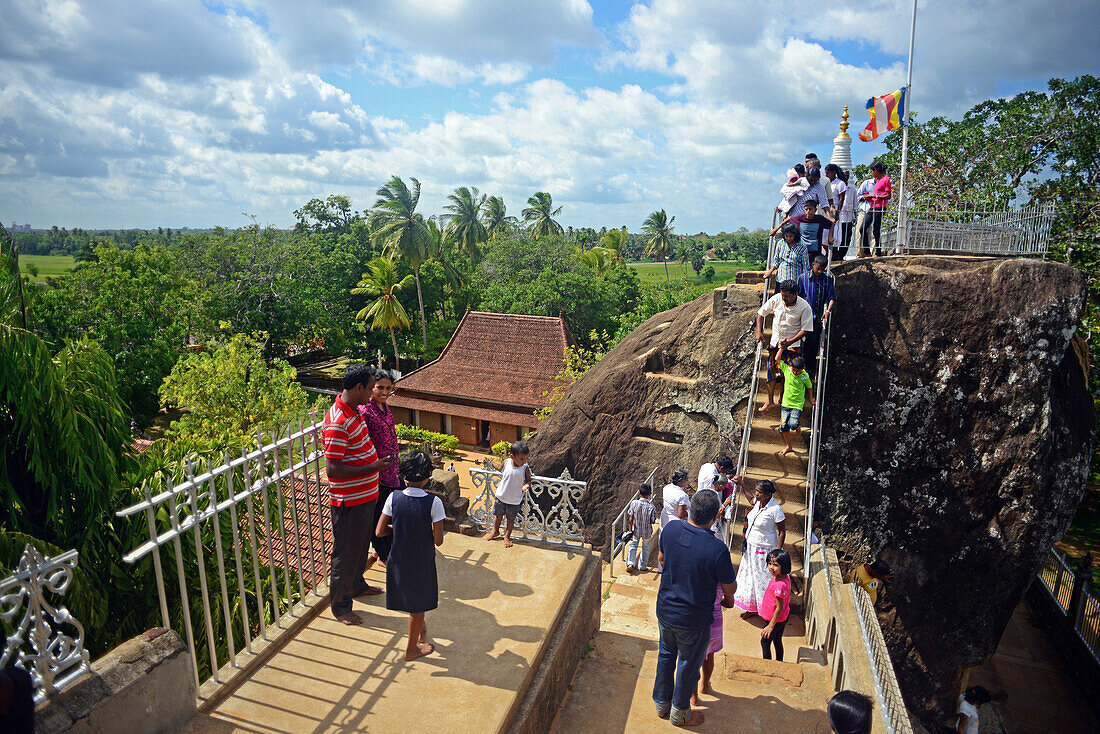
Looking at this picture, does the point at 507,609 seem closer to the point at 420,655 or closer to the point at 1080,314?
the point at 420,655

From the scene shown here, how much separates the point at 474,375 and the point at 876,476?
59.0 ft

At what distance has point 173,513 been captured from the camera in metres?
3.62

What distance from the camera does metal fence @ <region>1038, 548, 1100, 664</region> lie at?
1170cm

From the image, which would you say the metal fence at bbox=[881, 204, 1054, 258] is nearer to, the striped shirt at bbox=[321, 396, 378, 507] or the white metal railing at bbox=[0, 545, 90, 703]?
the striped shirt at bbox=[321, 396, 378, 507]

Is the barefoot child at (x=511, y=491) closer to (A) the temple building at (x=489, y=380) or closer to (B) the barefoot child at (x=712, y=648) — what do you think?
(B) the barefoot child at (x=712, y=648)

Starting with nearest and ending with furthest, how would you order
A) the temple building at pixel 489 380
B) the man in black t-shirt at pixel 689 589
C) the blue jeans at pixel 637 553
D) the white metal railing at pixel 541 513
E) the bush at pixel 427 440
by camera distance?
the man in black t-shirt at pixel 689 589
the white metal railing at pixel 541 513
the blue jeans at pixel 637 553
the bush at pixel 427 440
the temple building at pixel 489 380

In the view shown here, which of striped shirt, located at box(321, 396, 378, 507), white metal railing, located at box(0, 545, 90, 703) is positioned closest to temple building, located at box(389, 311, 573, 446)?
striped shirt, located at box(321, 396, 378, 507)

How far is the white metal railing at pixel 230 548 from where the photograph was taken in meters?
3.68

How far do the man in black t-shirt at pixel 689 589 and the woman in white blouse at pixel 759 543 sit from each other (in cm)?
189

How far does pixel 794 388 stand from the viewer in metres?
7.78

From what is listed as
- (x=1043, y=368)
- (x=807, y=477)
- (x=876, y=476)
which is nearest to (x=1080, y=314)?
(x=1043, y=368)

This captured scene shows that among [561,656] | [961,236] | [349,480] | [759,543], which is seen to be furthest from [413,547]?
[961,236]

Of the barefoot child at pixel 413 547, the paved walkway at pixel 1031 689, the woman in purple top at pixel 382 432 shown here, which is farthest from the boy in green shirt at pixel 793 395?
the paved walkway at pixel 1031 689

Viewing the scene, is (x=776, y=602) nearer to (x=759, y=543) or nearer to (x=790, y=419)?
(x=759, y=543)
